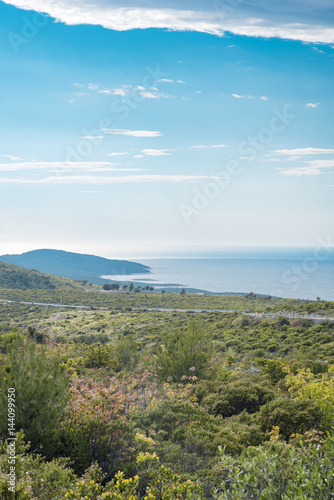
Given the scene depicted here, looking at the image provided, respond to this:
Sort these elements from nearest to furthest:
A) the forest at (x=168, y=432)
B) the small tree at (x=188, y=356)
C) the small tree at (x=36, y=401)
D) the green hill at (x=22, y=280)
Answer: the forest at (x=168, y=432) → the small tree at (x=36, y=401) → the small tree at (x=188, y=356) → the green hill at (x=22, y=280)

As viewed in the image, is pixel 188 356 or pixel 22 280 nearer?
pixel 188 356

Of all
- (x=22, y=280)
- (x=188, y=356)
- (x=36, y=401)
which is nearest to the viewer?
(x=36, y=401)

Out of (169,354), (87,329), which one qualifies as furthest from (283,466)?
(87,329)

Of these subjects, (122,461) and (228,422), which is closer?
(122,461)

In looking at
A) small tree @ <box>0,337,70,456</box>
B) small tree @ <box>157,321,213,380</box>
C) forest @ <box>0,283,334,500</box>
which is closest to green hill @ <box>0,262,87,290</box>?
forest @ <box>0,283,334,500</box>

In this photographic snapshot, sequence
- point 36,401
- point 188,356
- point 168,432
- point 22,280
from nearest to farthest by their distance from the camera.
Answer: point 36,401
point 168,432
point 188,356
point 22,280

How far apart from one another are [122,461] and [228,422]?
3177 mm

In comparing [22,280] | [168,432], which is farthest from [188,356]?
[22,280]

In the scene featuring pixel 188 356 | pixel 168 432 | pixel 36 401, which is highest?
pixel 36 401

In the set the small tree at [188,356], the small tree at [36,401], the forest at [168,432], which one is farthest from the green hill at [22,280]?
the small tree at [36,401]

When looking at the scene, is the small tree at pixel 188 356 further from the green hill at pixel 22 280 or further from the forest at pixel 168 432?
the green hill at pixel 22 280

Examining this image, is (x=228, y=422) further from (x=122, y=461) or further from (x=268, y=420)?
(x=122, y=461)

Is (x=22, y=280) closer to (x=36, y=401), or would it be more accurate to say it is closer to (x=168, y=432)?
(x=168, y=432)

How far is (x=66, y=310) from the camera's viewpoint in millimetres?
58000
